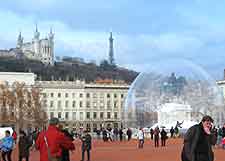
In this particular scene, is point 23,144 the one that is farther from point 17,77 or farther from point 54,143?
point 17,77

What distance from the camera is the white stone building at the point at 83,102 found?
156 m

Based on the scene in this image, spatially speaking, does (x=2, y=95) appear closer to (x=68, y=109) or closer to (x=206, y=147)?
(x=68, y=109)

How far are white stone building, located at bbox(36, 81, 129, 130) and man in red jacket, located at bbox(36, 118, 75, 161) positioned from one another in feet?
464

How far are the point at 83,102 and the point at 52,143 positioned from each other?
148472mm

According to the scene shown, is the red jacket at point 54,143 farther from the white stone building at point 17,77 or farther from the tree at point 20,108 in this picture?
the white stone building at point 17,77

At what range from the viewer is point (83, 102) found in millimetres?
158625

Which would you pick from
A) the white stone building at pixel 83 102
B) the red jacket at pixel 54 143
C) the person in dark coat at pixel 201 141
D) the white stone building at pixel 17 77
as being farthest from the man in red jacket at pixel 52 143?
the white stone building at pixel 83 102

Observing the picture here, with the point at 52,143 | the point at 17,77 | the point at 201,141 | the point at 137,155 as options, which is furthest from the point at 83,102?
the point at 201,141

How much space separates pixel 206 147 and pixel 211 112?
5109 centimetres

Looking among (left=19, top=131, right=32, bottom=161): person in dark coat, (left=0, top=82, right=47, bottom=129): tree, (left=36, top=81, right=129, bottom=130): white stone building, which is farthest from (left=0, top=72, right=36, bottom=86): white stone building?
(left=19, top=131, right=32, bottom=161): person in dark coat

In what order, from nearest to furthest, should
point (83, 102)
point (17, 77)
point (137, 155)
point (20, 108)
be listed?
point (137, 155) < point (20, 108) < point (17, 77) < point (83, 102)

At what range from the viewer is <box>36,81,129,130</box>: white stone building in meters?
156

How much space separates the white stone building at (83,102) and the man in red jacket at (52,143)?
141 meters

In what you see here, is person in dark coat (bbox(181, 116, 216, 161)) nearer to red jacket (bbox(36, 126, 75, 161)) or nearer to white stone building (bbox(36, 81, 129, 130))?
red jacket (bbox(36, 126, 75, 161))
